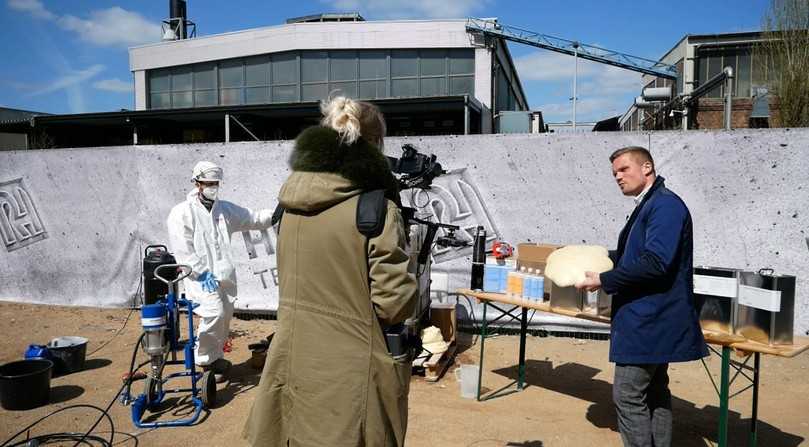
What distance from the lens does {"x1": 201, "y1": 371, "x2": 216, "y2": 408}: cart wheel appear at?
4.03 m

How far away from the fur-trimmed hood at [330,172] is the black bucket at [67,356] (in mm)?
4324

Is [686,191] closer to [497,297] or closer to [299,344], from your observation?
[497,297]

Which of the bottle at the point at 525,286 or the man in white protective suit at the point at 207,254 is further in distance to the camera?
the man in white protective suit at the point at 207,254

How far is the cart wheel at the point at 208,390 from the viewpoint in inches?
159

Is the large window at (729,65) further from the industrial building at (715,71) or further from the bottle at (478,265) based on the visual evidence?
the bottle at (478,265)

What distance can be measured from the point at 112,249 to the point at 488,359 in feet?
17.5

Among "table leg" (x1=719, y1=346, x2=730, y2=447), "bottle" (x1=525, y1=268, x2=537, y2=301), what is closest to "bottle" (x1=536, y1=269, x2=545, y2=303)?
"bottle" (x1=525, y1=268, x2=537, y2=301)

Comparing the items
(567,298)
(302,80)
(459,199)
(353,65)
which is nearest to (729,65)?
(353,65)

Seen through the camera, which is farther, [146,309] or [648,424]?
[146,309]

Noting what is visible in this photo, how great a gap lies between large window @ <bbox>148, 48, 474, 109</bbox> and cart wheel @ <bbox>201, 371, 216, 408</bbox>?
20.2 metres

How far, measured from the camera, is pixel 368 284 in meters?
1.70

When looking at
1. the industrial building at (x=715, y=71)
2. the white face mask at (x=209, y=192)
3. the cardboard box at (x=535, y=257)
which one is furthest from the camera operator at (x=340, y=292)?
the industrial building at (x=715, y=71)

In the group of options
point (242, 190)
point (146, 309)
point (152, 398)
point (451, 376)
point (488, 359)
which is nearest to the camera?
point (146, 309)

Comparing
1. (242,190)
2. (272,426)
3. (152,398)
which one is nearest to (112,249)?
(242,190)
